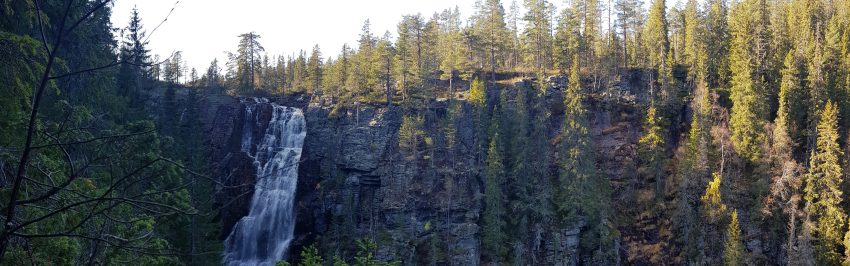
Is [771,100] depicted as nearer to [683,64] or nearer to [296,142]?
[683,64]

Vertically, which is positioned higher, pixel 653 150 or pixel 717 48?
pixel 717 48

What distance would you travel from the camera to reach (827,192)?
32812 millimetres

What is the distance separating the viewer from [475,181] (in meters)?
41.6

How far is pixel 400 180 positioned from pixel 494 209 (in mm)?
7897

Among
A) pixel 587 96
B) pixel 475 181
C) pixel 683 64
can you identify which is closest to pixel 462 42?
pixel 587 96

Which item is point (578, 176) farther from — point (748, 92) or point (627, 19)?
point (627, 19)

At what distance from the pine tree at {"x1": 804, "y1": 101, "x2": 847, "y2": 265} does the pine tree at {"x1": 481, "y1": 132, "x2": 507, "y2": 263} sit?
18822 millimetres

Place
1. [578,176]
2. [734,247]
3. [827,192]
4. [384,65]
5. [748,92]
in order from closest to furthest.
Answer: [734,247], [827,192], [578,176], [748,92], [384,65]

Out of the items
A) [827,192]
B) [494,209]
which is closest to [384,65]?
[494,209]

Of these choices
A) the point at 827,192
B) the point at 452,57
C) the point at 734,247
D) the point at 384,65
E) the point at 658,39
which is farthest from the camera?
the point at 452,57

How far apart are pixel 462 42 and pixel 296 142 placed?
19.3m

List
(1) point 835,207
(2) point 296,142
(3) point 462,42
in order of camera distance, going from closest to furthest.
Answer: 1. (1) point 835,207
2. (2) point 296,142
3. (3) point 462,42

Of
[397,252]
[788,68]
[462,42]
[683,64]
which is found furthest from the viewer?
[462,42]

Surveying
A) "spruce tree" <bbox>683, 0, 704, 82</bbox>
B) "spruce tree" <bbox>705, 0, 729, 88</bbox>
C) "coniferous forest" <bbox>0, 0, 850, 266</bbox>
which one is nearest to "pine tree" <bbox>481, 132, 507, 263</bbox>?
"coniferous forest" <bbox>0, 0, 850, 266</bbox>
